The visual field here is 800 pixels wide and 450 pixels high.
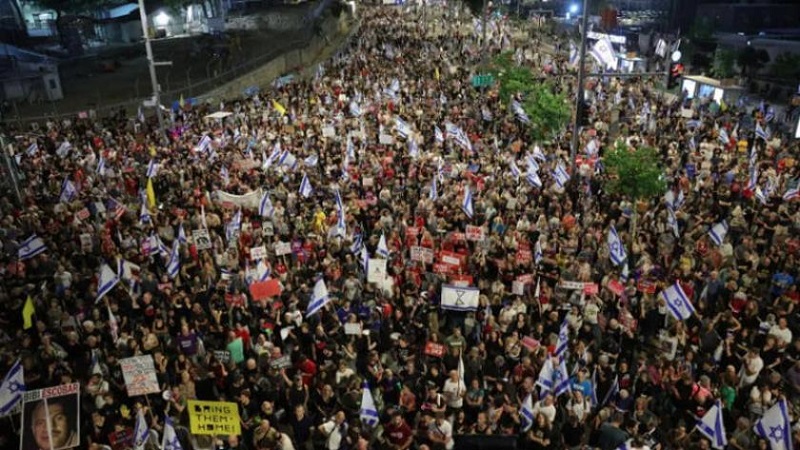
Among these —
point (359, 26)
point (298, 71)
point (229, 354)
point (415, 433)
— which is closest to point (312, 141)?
point (229, 354)

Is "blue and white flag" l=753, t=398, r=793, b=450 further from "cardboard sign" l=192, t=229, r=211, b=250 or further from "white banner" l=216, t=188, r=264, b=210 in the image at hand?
"white banner" l=216, t=188, r=264, b=210

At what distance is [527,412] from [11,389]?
7.55 m

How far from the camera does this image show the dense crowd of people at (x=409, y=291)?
384 inches

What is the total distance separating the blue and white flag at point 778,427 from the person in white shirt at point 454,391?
13.4 feet

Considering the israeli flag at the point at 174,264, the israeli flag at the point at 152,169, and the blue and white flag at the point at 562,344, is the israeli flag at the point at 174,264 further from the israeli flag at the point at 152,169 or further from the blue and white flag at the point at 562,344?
the blue and white flag at the point at 562,344

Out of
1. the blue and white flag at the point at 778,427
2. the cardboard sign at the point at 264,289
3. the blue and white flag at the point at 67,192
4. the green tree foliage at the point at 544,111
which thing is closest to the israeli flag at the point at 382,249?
the cardboard sign at the point at 264,289

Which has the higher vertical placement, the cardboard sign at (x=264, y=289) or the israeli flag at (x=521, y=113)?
the israeli flag at (x=521, y=113)

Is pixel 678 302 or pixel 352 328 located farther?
pixel 352 328

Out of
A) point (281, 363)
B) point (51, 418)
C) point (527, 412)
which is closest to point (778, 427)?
point (527, 412)

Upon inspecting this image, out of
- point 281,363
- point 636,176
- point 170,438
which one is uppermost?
point 636,176

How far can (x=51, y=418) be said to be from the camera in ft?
28.2

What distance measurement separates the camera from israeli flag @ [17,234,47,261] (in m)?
14.2

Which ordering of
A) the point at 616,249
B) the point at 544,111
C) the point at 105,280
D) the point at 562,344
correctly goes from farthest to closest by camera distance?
the point at 544,111 → the point at 616,249 → the point at 105,280 → the point at 562,344

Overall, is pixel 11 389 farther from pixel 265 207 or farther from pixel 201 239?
pixel 265 207
